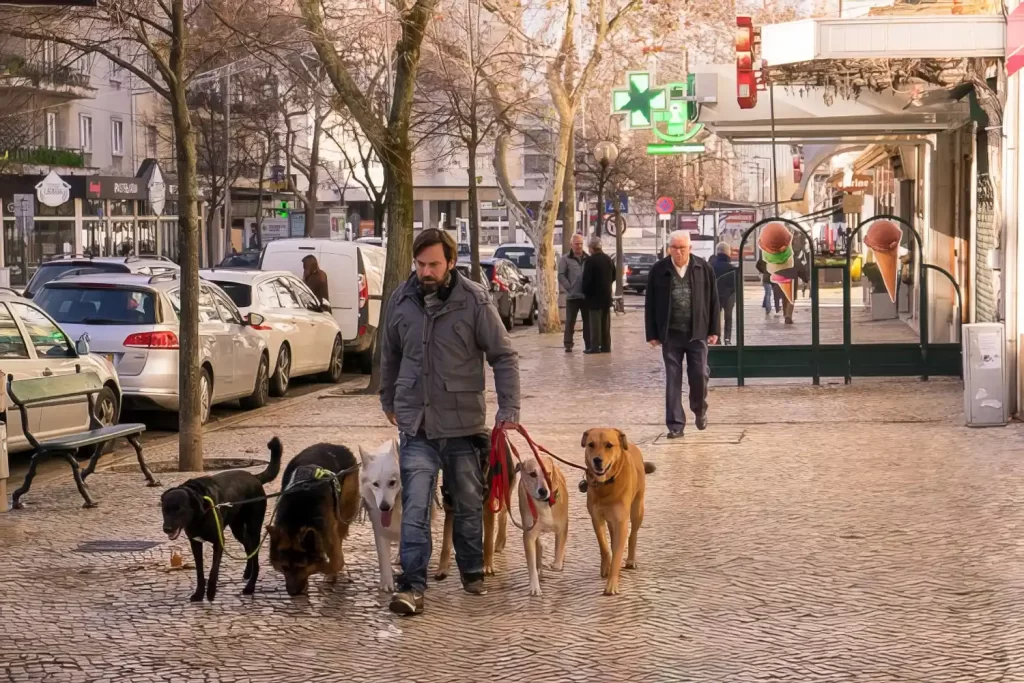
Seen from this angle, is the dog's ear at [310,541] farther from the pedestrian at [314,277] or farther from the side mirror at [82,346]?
the pedestrian at [314,277]

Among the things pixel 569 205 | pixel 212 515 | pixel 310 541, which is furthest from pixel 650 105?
pixel 212 515

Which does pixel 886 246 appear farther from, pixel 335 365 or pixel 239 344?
pixel 239 344

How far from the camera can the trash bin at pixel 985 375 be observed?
1427 cm

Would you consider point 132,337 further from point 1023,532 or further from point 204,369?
point 1023,532

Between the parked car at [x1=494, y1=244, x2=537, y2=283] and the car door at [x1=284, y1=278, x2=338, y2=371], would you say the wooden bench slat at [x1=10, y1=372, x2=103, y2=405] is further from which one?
the parked car at [x1=494, y1=244, x2=537, y2=283]

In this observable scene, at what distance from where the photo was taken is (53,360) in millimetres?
13289

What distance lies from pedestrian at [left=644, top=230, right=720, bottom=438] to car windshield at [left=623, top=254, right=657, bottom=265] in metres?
42.5

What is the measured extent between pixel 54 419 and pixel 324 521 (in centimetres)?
549

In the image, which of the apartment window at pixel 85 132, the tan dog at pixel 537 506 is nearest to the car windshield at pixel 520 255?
the apartment window at pixel 85 132

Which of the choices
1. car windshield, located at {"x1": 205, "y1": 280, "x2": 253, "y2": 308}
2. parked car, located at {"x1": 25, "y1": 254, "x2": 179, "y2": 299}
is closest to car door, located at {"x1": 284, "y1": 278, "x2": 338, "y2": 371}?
car windshield, located at {"x1": 205, "y1": 280, "x2": 253, "y2": 308}

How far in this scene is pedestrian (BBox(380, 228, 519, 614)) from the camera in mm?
7621

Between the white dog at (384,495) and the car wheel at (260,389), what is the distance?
397 inches

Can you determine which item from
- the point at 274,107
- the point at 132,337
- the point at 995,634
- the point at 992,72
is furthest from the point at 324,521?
the point at 274,107

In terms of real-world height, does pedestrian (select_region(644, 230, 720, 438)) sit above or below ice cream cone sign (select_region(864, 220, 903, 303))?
below
